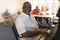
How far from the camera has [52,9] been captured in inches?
166

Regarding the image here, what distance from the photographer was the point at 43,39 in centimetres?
127

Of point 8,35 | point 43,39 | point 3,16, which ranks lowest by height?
point 3,16

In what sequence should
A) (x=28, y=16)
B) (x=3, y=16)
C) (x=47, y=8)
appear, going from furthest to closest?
(x=3, y=16) < (x=47, y=8) < (x=28, y=16)

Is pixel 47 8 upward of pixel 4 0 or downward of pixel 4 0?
downward

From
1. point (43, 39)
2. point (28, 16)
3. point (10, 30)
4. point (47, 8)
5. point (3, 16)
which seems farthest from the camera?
point (3, 16)

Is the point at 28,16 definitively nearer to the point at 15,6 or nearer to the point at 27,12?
the point at 27,12

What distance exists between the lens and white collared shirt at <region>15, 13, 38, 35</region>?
6.13 feet

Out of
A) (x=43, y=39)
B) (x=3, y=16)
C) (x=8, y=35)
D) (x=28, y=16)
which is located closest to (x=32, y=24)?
(x=28, y=16)

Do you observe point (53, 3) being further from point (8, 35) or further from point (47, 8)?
point (8, 35)

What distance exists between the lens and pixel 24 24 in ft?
6.54

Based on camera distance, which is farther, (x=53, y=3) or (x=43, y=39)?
(x=53, y=3)

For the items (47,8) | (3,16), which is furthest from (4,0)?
(47,8)

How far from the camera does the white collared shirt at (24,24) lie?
1.87m

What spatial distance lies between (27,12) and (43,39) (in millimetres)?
991
